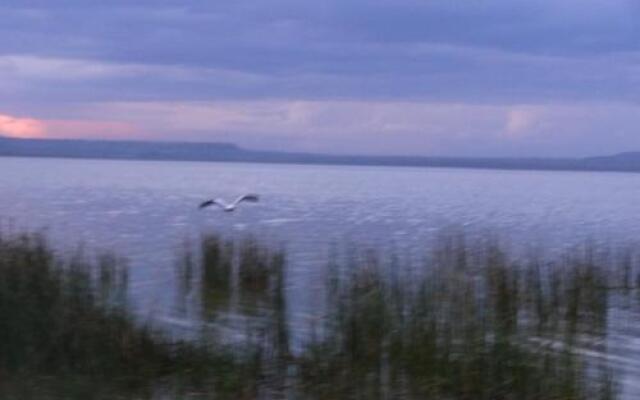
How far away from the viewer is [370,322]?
986 centimetres

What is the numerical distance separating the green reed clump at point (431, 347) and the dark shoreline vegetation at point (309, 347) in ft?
0.03

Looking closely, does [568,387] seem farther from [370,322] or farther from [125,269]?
[125,269]

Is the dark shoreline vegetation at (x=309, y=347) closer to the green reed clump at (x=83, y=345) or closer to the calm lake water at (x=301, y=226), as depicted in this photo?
the green reed clump at (x=83, y=345)

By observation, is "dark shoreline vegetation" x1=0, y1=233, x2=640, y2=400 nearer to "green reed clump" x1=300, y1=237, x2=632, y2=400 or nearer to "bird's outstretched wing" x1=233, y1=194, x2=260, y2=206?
"green reed clump" x1=300, y1=237, x2=632, y2=400

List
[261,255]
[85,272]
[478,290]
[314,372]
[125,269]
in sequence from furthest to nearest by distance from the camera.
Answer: [261,255] < [125,269] < [478,290] < [85,272] < [314,372]

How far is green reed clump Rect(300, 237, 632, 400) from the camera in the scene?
905 cm

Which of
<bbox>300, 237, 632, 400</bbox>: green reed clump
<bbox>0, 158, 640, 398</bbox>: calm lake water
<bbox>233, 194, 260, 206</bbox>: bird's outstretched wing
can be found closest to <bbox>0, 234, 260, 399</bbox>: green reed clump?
<bbox>300, 237, 632, 400</bbox>: green reed clump

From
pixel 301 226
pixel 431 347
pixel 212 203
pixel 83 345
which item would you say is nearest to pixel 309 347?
pixel 431 347

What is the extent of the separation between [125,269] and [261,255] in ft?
11.9

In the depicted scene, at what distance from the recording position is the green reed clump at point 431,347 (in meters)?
9.05

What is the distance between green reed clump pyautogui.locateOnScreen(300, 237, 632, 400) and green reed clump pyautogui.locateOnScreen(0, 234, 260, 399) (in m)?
0.79

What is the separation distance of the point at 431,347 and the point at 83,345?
2.61m

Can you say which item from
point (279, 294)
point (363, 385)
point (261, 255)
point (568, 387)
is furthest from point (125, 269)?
point (568, 387)

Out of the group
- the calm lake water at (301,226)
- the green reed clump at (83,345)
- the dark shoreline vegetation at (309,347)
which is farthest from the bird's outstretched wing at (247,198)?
the green reed clump at (83,345)
